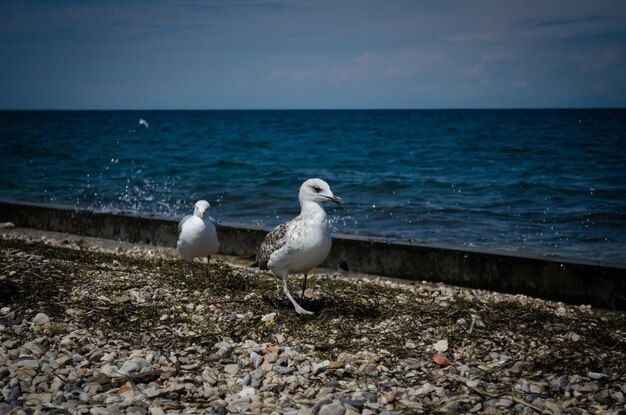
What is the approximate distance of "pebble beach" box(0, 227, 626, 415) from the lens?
14.6 feet

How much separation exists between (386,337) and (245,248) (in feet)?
16.2

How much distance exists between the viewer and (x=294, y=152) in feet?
101

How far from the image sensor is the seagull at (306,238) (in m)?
6.26

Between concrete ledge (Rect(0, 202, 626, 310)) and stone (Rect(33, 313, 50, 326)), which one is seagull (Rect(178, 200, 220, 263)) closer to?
Answer: concrete ledge (Rect(0, 202, 626, 310))

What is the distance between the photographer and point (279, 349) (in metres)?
5.36

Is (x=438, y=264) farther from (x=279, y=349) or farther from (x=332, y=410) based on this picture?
(x=332, y=410)

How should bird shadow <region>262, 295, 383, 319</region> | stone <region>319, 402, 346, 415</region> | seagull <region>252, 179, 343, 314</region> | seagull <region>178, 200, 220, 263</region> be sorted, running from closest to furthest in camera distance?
stone <region>319, 402, 346, 415</region> → seagull <region>252, 179, 343, 314</region> → bird shadow <region>262, 295, 383, 319</region> → seagull <region>178, 200, 220, 263</region>

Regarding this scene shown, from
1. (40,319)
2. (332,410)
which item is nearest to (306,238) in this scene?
(332,410)

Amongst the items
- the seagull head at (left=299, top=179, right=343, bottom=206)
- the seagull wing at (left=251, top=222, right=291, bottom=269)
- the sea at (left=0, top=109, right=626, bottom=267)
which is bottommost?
the sea at (left=0, top=109, right=626, bottom=267)

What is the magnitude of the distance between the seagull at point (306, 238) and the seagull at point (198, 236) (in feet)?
7.70

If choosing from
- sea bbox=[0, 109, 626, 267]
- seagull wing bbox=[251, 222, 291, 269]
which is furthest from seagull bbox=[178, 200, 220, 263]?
sea bbox=[0, 109, 626, 267]

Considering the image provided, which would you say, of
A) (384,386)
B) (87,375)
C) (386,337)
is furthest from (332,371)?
(87,375)

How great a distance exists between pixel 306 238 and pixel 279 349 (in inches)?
48.3

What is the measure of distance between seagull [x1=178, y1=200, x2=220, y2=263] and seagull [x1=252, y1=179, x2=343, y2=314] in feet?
7.70
